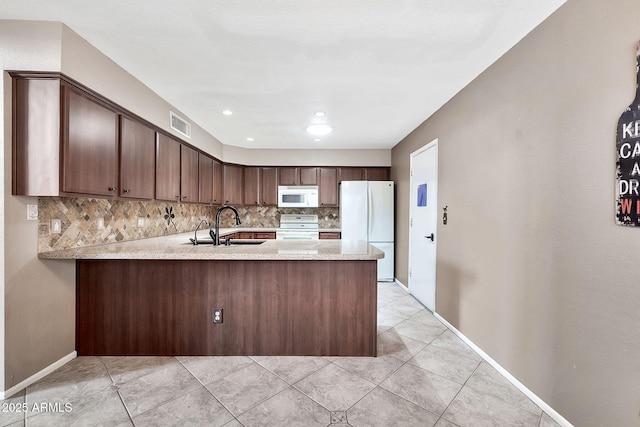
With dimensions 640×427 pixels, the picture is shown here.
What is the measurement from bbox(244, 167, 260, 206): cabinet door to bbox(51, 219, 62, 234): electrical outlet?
309cm

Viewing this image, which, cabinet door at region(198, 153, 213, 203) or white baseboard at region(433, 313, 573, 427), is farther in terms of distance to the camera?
cabinet door at region(198, 153, 213, 203)

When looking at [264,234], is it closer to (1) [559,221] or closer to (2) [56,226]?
(2) [56,226]

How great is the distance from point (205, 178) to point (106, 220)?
1.66 m

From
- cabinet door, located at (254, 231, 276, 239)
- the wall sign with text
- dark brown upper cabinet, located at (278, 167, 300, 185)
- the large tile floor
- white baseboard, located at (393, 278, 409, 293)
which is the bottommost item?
the large tile floor

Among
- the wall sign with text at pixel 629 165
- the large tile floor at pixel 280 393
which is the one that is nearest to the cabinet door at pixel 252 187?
the large tile floor at pixel 280 393

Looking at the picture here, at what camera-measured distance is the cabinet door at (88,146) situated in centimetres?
182

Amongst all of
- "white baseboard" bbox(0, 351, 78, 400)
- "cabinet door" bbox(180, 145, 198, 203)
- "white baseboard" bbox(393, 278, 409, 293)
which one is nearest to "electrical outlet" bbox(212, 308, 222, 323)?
"white baseboard" bbox(0, 351, 78, 400)

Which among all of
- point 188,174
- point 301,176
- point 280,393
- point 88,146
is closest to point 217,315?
point 280,393

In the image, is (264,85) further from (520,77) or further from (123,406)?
(123,406)

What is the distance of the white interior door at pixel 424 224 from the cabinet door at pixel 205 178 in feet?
10.00

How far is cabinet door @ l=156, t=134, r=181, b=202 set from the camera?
2848 millimetres

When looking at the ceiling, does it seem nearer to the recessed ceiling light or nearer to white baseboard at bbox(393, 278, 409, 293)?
the recessed ceiling light

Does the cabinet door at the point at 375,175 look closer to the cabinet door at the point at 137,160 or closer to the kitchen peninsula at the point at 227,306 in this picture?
the kitchen peninsula at the point at 227,306

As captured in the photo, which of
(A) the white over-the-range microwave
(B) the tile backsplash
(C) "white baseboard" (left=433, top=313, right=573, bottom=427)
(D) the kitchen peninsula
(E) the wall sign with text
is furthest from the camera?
(A) the white over-the-range microwave
